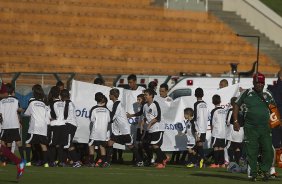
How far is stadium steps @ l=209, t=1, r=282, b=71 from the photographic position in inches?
1969

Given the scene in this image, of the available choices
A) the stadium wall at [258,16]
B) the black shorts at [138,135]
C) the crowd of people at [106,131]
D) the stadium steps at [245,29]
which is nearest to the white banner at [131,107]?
the black shorts at [138,135]

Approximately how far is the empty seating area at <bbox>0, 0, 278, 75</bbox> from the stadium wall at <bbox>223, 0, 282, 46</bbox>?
77.6 inches

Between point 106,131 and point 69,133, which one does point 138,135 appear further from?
point 69,133

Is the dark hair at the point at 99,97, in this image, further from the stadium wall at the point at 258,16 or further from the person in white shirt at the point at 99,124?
the stadium wall at the point at 258,16

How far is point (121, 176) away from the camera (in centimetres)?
2223

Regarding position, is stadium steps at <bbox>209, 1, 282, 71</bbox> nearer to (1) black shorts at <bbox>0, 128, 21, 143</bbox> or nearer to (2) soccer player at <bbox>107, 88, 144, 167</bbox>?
(2) soccer player at <bbox>107, 88, 144, 167</bbox>

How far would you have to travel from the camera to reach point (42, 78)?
35.7m

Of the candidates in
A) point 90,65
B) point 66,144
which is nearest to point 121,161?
point 66,144

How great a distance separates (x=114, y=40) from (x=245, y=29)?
22.0ft

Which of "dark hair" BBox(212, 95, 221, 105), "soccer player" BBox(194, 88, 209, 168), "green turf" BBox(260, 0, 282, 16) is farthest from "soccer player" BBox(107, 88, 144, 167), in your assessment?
"green turf" BBox(260, 0, 282, 16)

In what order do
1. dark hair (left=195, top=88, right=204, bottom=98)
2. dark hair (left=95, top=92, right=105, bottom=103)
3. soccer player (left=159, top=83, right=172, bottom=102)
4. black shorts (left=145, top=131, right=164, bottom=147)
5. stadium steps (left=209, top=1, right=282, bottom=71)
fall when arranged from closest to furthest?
dark hair (left=95, top=92, right=105, bottom=103)
black shorts (left=145, top=131, right=164, bottom=147)
dark hair (left=195, top=88, right=204, bottom=98)
soccer player (left=159, top=83, right=172, bottom=102)
stadium steps (left=209, top=1, right=282, bottom=71)

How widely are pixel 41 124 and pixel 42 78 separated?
34.6 ft

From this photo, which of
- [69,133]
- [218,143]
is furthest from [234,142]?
[69,133]

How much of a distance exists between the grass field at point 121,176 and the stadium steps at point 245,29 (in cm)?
2491
